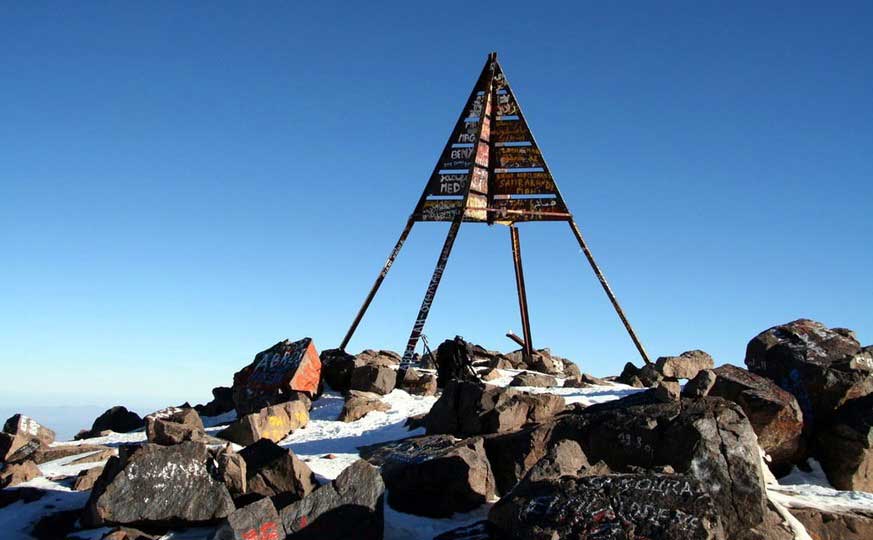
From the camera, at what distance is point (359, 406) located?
17391mm

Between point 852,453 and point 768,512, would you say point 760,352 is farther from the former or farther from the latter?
point 768,512

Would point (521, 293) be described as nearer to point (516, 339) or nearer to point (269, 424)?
point (516, 339)

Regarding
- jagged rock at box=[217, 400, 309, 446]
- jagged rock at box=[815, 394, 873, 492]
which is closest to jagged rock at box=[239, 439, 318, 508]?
jagged rock at box=[217, 400, 309, 446]

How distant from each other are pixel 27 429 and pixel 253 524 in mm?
9632

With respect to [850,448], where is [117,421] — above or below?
above

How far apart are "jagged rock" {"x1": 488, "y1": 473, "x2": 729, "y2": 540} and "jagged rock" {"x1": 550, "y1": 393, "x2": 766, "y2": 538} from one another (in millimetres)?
980

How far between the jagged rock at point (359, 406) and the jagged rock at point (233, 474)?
5810 mm

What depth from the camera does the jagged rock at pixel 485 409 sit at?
13.8 meters

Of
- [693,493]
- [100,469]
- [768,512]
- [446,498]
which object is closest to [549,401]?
[446,498]

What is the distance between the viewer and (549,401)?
1443cm

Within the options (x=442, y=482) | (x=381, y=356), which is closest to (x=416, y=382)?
(x=381, y=356)

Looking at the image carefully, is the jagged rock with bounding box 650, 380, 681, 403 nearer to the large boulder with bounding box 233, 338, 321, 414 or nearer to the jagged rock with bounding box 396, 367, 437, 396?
the jagged rock with bounding box 396, 367, 437, 396

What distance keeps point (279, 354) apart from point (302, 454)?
19.6 feet

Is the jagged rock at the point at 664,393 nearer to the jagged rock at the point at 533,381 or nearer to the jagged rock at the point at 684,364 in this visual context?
the jagged rock at the point at 533,381
